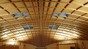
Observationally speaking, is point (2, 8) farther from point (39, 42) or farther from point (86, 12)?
point (39, 42)

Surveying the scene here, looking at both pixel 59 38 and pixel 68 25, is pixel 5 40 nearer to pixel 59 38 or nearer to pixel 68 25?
pixel 59 38

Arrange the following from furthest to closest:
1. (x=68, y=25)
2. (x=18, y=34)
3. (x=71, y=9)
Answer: (x=18, y=34) → (x=68, y=25) → (x=71, y=9)

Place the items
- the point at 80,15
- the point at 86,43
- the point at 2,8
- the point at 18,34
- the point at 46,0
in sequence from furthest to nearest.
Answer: the point at 86,43
the point at 18,34
the point at 80,15
the point at 2,8
the point at 46,0

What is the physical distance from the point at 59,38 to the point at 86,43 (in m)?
3.55

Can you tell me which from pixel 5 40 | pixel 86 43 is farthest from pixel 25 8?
pixel 86 43

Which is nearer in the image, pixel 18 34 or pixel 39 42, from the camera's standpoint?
pixel 18 34

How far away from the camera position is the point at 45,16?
44.0ft

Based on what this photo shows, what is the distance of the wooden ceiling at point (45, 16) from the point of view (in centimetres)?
1027

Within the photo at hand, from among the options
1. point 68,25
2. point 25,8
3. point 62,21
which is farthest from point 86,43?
point 25,8

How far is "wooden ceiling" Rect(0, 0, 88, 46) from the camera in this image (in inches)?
404

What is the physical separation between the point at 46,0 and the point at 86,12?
3.56 metres

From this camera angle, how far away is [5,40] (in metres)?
20.6

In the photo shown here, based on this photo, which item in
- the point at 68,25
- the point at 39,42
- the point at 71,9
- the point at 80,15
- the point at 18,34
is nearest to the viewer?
the point at 71,9

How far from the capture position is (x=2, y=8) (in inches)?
423
